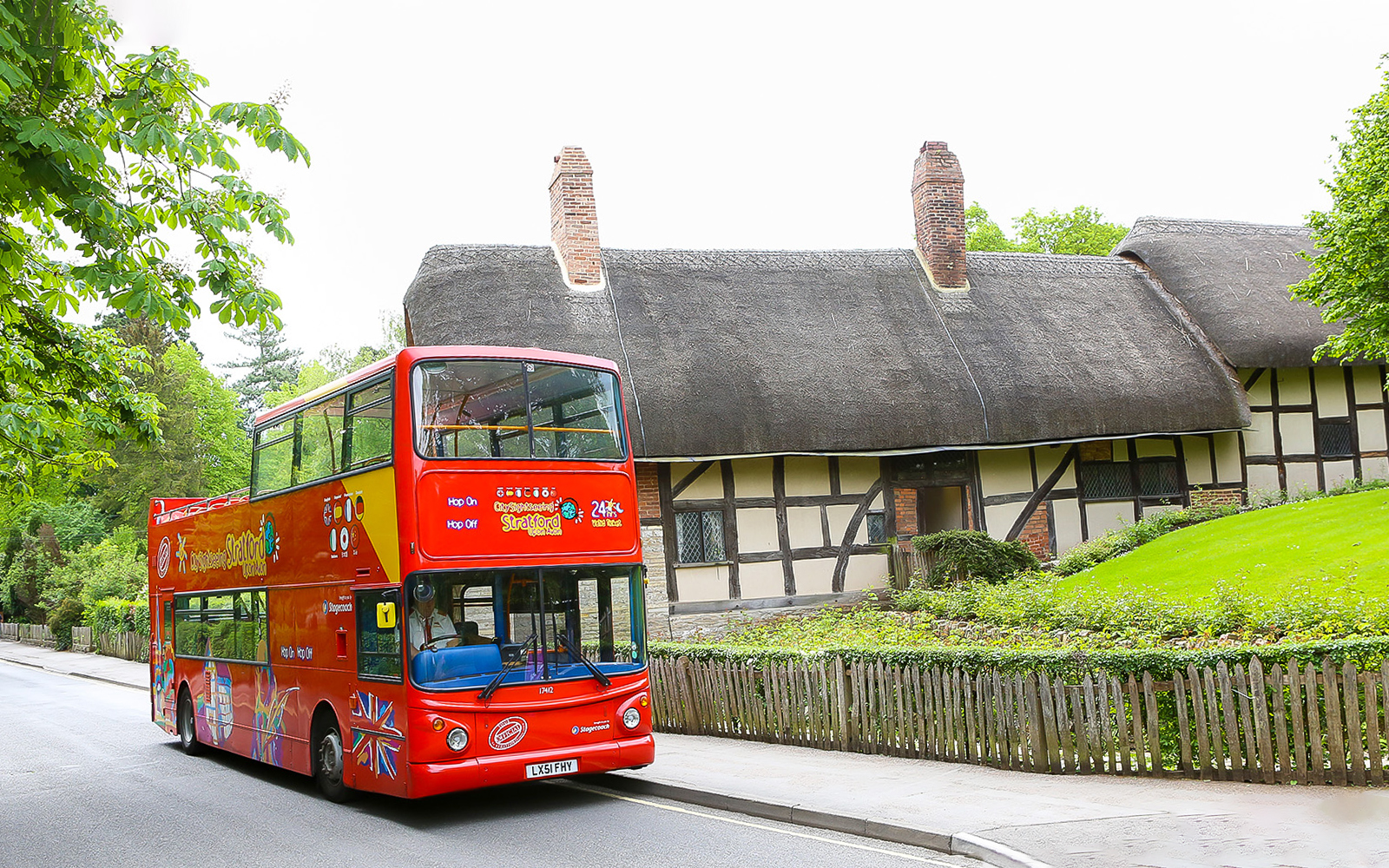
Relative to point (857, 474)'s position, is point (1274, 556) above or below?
below

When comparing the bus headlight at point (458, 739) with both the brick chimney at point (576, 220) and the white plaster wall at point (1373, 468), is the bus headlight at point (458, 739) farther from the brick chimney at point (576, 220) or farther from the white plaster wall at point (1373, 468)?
the white plaster wall at point (1373, 468)

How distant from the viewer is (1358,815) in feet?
23.2

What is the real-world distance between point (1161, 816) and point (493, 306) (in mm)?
15809

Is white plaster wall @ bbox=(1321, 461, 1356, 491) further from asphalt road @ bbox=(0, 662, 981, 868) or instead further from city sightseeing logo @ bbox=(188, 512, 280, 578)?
city sightseeing logo @ bbox=(188, 512, 280, 578)

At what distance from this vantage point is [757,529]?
20.2m

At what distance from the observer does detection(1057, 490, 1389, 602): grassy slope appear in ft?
44.6

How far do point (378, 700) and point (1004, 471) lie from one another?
50.4ft

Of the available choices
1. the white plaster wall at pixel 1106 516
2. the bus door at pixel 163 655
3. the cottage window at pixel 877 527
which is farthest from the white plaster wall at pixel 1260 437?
the bus door at pixel 163 655

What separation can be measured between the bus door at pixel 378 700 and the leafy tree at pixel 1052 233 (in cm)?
4015

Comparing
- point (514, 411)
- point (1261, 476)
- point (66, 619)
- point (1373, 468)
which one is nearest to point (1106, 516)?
point (1261, 476)

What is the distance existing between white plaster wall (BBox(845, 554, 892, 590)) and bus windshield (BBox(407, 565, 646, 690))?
1133 centimetres

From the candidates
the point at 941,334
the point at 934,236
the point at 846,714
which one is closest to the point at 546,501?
the point at 846,714

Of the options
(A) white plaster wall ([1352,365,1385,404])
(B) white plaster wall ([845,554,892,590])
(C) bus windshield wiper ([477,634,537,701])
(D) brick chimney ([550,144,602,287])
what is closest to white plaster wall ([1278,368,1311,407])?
(A) white plaster wall ([1352,365,1385,404])

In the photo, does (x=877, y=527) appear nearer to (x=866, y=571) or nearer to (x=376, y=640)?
(x=866, y=571)
